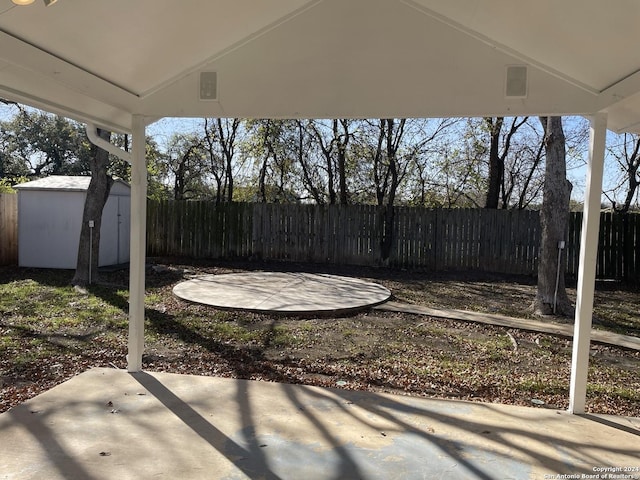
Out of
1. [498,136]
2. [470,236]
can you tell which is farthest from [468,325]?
[498,136]

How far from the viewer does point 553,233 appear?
7.07 metres

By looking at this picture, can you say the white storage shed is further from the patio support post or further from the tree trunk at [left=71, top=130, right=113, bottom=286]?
the patio support post

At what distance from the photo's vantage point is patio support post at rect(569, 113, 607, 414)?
3090 mm

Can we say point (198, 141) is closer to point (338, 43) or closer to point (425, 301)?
point (425, 301)

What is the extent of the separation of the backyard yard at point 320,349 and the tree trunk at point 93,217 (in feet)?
1.15

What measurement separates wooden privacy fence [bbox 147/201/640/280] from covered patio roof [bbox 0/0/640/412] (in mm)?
7821

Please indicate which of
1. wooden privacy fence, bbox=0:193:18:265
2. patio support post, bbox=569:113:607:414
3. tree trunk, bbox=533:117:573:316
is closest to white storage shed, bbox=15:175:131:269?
wooden privacy fence, bbox=0:193:18:265

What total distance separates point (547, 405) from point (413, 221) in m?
→ 7.82

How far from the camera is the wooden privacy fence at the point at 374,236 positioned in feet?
33.9

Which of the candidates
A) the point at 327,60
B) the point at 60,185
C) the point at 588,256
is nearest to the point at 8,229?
the point at 60,185

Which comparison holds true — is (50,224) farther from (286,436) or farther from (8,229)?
(286,436)

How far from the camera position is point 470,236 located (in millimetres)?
10984

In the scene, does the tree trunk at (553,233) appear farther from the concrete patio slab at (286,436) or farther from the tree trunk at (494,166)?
the tree trunk at (494,166)

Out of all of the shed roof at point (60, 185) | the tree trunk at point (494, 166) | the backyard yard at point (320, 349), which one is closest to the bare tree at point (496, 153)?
the tree trunk at point (494, 166)
